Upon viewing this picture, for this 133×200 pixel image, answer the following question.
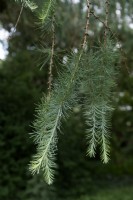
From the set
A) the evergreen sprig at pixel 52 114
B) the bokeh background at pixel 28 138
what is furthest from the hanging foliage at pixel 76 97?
the bokeh background at pixel 28 138

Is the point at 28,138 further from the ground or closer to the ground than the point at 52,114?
further from the ground

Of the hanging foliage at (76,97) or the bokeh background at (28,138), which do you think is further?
the bokeh background at (28,138)

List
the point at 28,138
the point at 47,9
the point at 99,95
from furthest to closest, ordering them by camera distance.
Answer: the point at 28,138
the point at 99,95
the point at 47,9

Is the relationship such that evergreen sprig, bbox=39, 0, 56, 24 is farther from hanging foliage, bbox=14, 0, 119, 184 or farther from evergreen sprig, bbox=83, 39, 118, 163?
evergreen sprig, bbox=83, 39, 118, 163

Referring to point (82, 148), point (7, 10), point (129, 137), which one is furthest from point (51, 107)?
point (129, 137)

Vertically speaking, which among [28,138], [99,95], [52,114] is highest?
[28,138]

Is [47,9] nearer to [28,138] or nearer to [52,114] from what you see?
[52,114]

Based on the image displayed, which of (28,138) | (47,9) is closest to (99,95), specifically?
(47,9)

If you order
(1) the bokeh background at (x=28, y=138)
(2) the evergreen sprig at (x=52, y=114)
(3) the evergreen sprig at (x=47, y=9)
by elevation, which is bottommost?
(2) the evergreen sprig at (x=52, y=114)

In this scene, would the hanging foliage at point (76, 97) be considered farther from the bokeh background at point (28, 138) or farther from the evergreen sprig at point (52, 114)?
the bokeh background at point (28, 138)

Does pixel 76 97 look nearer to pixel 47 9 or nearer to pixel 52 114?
pixel 52 114

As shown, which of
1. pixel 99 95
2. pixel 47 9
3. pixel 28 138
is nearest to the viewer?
pixel 47 9

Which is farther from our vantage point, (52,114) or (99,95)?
(99,95)

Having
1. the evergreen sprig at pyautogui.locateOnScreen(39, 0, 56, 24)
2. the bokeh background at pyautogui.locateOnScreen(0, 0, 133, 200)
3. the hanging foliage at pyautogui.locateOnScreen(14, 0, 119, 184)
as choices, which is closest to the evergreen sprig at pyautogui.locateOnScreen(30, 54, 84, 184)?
the hanging foliage at pyautogui.locateOnScreen(14, 0, 119, 184)
